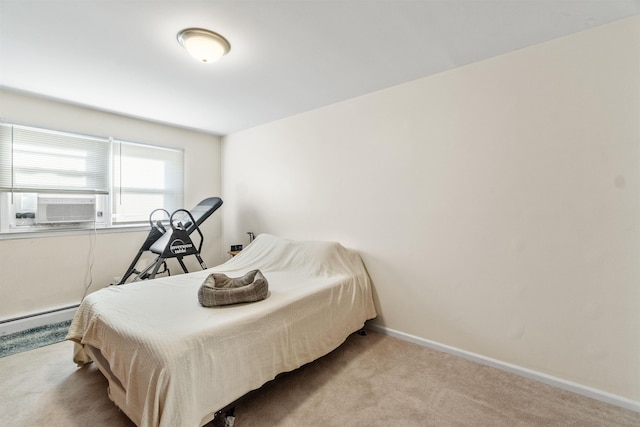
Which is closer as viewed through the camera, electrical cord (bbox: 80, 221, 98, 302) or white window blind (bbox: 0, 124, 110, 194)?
white window blind (bbox: 0, 124, 110, 194)

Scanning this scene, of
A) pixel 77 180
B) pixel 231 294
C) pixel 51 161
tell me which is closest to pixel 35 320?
pixel 77 180

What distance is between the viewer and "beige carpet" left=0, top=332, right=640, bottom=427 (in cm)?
167

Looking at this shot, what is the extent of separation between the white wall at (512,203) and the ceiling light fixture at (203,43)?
148cm

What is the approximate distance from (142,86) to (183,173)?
167cm

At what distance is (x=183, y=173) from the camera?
13.8 feet

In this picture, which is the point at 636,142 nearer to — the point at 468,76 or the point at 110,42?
the point at 468,76

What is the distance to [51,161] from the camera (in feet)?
10.1

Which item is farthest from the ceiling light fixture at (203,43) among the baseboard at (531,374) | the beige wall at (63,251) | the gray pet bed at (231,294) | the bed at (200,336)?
the baseboard at (531,374)

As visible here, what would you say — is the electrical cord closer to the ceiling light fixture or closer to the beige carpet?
the beige carpet

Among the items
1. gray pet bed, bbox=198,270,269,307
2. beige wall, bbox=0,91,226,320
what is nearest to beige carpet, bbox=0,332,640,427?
gray pet bed, bbox=198,270,269,307

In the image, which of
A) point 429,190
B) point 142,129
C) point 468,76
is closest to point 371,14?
point 468,76

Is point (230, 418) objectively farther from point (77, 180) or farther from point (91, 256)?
point (77, 180)

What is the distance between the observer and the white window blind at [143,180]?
3592mm

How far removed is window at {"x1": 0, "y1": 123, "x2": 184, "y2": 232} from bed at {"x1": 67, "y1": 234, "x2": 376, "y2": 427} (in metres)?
1.60
